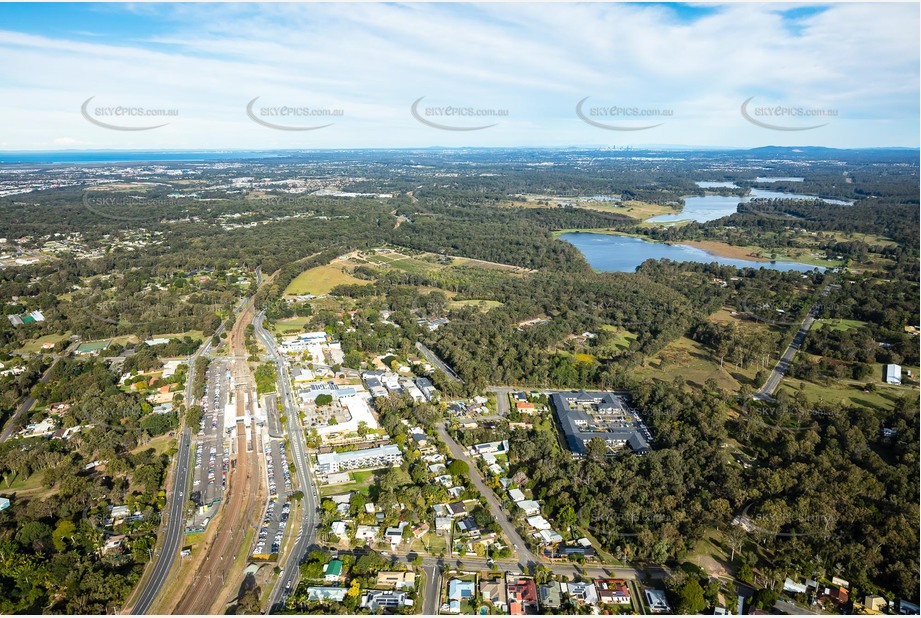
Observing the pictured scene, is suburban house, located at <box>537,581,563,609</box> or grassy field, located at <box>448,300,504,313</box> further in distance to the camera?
grassy field, located at <box>448,300,504,313</box>

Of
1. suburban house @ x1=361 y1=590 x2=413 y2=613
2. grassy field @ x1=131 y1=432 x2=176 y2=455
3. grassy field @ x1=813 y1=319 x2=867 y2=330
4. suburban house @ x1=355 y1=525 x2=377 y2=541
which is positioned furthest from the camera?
grassy field @ x1=813 y1=319 x2=867 y2=330

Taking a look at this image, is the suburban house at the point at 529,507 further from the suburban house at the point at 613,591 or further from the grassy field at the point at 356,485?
the grassy field at the point at 356,485

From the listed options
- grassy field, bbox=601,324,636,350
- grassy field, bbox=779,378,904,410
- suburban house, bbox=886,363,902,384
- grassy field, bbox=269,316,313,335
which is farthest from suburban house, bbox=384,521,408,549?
suburban house, bbox=886,363,902,384

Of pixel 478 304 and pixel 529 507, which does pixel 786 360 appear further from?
pixel 529 507

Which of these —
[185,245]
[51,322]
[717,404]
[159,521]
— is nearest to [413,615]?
[159,521]

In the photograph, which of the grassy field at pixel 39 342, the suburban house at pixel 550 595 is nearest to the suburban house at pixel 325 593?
the suburban house at pixel 550 595

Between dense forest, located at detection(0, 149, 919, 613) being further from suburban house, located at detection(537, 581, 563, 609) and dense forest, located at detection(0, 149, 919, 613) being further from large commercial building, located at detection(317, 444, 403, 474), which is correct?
suburban house, located at detection(537, 581, 563, 609)

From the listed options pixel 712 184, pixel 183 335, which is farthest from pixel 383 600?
pixel 712 184
